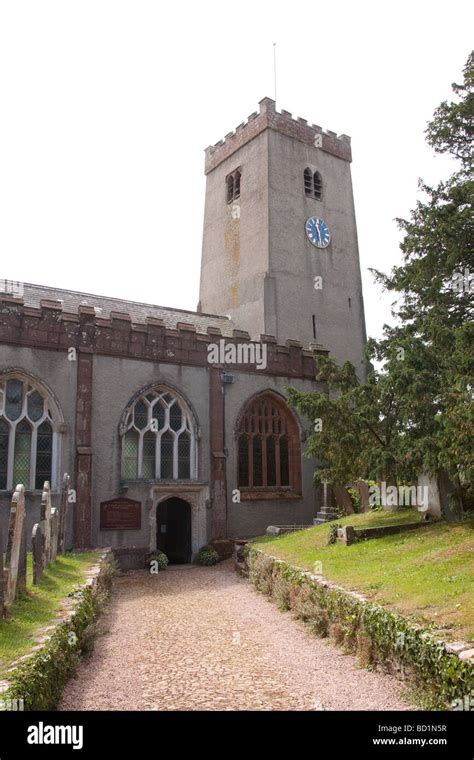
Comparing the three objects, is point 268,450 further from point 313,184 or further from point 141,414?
point 313,184

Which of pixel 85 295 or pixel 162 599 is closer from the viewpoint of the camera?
pixel 162 599

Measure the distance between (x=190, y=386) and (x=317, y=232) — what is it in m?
12.4

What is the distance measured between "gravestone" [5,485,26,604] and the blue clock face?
21.7 metres

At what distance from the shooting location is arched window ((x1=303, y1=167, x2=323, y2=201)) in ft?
93.5

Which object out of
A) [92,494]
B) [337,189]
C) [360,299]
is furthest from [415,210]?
[337,189]

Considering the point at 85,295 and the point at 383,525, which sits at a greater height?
the point at 85,295

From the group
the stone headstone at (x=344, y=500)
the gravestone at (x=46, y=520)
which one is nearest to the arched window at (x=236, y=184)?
the stone headstone at (x=344, y=500)

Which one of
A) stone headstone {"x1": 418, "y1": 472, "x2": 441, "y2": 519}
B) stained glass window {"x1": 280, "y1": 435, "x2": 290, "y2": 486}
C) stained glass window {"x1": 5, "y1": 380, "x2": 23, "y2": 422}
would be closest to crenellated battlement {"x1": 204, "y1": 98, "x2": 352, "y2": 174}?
stained glass window {"x1": 280, "y1": 435, "x2": 290, "y2": 486}

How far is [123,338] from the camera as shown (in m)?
18.6

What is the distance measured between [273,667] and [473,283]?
939 centimetres

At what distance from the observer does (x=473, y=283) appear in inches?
513

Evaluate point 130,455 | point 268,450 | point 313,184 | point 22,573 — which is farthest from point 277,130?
point 22,573
